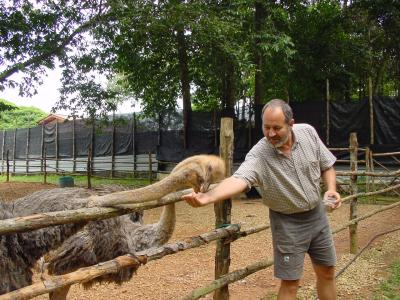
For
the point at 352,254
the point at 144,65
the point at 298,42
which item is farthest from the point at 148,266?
the point at 298,42

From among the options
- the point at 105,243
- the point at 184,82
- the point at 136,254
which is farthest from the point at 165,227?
the point at 184,82

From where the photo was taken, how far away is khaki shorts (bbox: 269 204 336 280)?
275 cm

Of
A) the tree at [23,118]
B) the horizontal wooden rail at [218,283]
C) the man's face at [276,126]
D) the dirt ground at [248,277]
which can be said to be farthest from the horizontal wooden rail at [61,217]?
the tree at [23,118]

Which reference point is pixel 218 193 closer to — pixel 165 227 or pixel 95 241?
pixel 165 227

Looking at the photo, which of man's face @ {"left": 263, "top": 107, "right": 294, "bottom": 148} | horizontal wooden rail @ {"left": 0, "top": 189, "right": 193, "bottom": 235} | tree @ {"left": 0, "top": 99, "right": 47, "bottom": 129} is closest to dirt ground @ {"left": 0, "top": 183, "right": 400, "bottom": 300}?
man's face @ {"left": 263, "top": 107, "right": 294, "bottom": 148}

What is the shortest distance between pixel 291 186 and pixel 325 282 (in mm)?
762

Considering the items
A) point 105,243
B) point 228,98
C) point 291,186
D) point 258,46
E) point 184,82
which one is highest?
point 258,46

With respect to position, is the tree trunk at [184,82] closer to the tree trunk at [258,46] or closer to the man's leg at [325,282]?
the tree trunk at [258,46]

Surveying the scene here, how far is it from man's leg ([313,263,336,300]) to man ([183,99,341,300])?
11 centimetres

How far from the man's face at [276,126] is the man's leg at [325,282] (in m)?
0.92

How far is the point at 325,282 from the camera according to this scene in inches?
118

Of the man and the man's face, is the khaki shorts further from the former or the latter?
the man's face

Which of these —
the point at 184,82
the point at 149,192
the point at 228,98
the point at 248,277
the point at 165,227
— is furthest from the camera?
the point at 184,82

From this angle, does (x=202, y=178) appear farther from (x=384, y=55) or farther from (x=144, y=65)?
(x=384, y=55)
